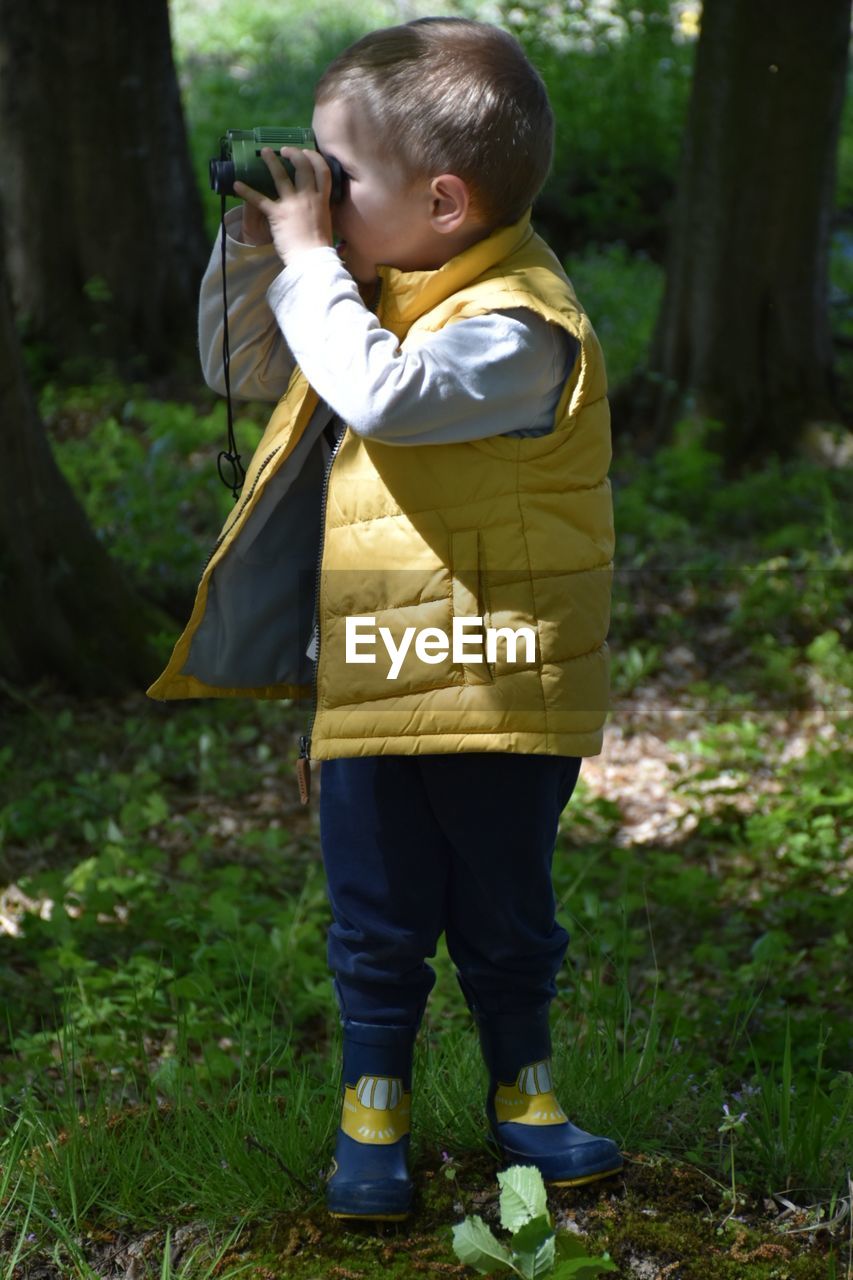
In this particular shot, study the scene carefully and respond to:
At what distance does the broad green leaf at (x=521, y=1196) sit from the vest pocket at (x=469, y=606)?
0.75 meters

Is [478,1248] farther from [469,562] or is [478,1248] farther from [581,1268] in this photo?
[469,562]

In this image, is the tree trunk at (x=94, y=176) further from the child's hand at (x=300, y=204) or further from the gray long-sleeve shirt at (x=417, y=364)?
the gray long-sleeve shirt at (x=417, y=364)

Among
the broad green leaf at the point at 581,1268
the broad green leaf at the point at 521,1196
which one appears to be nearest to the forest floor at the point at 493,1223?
the broad green leaf at the point at 581,1268

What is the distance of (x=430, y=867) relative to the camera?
2258mm

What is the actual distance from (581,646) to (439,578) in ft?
0.83

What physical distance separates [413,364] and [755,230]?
5944 millimetres

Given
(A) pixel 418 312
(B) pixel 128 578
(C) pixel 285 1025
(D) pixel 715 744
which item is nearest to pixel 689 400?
(D) pixel 715 744

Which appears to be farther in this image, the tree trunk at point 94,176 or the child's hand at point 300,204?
the tree trunk at point 94,176

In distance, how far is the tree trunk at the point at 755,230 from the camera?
712 cm

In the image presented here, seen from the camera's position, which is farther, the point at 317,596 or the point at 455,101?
the point at 317,596

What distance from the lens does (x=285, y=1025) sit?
3.40m

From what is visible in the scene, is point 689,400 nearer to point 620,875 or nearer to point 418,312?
point 620,875

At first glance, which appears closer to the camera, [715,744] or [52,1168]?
[52,1168]

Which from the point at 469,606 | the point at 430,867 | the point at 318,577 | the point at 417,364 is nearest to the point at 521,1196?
the point at 430,867
